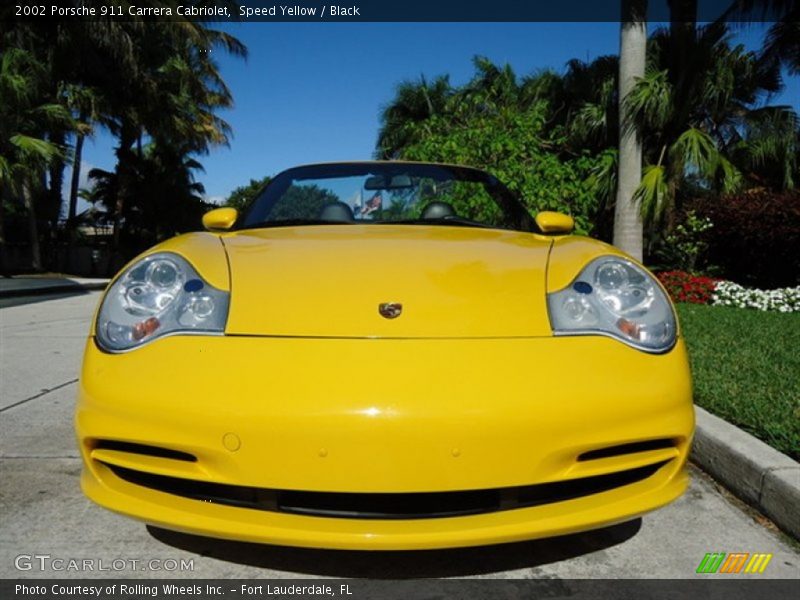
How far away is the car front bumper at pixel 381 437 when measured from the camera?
1434 millimetres

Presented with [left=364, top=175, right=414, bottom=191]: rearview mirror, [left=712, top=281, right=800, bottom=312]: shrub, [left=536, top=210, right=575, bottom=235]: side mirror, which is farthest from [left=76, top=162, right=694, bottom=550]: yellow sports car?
[left=712, top=281, right=800, bottom=312]: shrub

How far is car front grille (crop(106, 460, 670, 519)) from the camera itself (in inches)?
58.5

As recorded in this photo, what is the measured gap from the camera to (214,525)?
4.91 ft

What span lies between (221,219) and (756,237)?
8.96m

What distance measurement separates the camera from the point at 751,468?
88.9 inches

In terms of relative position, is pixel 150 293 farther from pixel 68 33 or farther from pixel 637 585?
pixel 68 33

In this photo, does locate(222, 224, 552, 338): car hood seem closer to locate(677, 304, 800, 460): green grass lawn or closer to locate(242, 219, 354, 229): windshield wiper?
locate(242, 219, 354, 229): windshield wiper

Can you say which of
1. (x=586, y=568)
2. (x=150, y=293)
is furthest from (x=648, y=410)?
(x=150, y=293)

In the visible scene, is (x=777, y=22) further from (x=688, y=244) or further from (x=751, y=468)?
(x=751, y=468)

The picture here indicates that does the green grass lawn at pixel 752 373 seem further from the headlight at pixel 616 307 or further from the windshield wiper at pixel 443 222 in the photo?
the windshield wiper at pixel 443 222

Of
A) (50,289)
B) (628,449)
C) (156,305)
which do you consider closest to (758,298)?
(628,449)

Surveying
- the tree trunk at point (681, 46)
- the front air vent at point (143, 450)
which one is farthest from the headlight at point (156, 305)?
the tree trunk at point (681, 46)

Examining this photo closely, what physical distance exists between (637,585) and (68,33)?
18.5 m

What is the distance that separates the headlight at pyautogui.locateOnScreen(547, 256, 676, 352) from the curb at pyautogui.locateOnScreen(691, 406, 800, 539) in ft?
2.54
